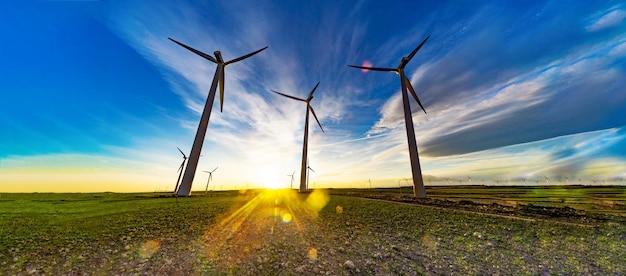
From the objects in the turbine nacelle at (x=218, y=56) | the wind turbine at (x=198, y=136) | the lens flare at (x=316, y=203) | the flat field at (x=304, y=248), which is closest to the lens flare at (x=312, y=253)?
the flat field at (x=304, y=248)

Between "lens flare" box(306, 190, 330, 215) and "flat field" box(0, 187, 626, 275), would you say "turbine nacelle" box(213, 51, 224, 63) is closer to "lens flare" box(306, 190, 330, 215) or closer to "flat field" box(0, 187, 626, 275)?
"lens flare" box(306, 190, 330, 215)

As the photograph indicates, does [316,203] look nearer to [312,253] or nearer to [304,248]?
[304,248]

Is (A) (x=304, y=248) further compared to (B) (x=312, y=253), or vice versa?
(A) (x=304, y=248)

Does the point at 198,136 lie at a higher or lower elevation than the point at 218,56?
lower

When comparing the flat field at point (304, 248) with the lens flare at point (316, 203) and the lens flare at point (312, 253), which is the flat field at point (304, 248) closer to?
the lens flare at point (312, 253)

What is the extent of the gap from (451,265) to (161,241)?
29.0ft

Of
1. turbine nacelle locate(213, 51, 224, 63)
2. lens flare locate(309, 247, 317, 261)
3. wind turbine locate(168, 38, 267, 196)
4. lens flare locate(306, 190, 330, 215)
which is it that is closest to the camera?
lens flare locate(309, 247, 317, 261)

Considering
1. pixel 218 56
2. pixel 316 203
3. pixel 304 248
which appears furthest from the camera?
pixel 218 56

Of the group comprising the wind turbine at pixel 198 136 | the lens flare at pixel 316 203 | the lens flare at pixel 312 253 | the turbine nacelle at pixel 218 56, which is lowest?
the lens flare at pixel 312 253

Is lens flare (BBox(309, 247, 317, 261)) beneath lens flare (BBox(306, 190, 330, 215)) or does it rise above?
beneath

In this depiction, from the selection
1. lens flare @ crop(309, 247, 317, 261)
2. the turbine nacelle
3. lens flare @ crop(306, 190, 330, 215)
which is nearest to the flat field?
lens flare @ crop(309, 247, 317, 261)

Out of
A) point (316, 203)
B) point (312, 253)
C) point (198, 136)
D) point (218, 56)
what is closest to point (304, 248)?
point (312, 253)

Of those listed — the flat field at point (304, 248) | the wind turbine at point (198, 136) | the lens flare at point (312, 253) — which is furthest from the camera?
the wind turbine at point (198, 136)

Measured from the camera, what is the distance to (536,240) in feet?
27.3
